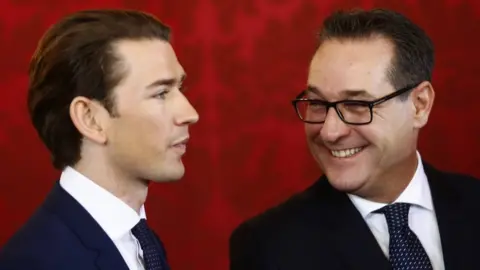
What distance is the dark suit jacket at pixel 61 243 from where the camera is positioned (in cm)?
146

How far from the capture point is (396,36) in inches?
71.7

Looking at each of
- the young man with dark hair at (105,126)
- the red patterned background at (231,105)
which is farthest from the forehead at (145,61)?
the red patterned background at (231,105)

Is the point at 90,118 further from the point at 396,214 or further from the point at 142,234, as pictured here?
the point at 396,214

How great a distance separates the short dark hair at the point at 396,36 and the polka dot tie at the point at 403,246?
0.26m

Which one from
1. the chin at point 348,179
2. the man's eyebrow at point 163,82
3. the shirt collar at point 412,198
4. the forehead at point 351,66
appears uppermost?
the man's eyebrow at point 163,82

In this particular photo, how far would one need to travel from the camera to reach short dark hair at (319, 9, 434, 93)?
5.93 feet

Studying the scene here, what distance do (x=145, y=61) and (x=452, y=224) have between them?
709mm

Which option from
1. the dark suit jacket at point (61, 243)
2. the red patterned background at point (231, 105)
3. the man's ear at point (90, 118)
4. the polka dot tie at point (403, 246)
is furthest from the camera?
the red patterned background at point (231, 105)

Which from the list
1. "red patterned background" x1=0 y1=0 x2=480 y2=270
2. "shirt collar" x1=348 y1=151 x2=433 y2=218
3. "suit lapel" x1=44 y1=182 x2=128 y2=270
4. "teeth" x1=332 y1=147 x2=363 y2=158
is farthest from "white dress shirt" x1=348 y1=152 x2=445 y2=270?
"red patterned background" x1=0 y1=0 x2=480 y2=270

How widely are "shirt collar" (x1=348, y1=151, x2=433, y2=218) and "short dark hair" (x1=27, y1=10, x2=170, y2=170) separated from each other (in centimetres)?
56

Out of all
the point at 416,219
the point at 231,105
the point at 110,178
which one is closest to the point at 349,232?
the point at 416,219

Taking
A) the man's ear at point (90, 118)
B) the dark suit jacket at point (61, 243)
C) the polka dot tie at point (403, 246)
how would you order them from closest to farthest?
the dark suit jacket at point (61, 243) < the man's ear at point (90, 118) < the polka dot tie at point (403, 246)

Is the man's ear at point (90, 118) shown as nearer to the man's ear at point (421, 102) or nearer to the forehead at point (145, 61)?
the forehead at point (145, 61)

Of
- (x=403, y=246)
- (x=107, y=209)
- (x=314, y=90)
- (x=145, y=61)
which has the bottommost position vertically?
(x=403, y=246)
